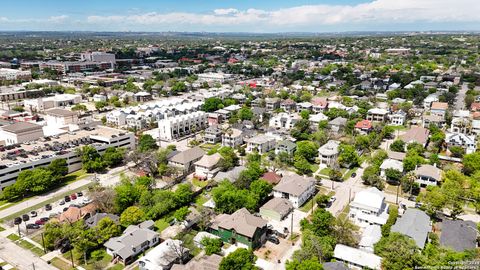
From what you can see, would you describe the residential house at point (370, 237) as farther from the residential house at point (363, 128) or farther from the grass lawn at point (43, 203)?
the grass lawn at point (43, 203)

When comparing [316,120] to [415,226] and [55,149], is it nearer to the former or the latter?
[415,226]

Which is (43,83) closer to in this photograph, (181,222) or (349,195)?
(181,222)

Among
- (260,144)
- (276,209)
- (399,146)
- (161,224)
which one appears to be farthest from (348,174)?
(161,224)

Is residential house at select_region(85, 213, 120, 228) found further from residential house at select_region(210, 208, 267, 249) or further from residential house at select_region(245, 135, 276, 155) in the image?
residential house at select_region(245, 135, 276, 155)

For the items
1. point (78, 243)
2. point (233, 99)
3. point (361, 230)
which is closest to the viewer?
point (78, 243)

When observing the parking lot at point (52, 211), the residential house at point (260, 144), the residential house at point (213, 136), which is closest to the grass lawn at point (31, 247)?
the parking lot at point (52, 211)

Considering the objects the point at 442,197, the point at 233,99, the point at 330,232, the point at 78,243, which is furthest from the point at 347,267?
the point at 233,99
